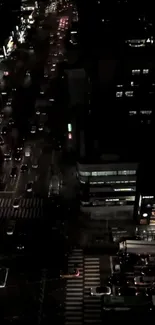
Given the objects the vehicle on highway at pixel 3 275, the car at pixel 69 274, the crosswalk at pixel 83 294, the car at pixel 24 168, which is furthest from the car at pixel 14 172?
the car at pixel 69 274

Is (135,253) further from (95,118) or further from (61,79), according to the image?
(61,79)

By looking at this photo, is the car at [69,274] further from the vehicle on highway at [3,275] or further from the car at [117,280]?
the vehicle on highway at [3,275]

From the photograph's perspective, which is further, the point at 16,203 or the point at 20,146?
the point at 20,146

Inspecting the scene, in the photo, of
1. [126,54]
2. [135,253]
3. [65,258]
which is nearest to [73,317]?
[65,258]

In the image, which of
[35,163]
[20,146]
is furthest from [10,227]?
[20,146]

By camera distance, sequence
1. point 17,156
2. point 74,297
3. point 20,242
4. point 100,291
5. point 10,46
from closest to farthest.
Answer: point 74,297 → point 100,291 → point 20,242 → point 17,156 → point 10,46

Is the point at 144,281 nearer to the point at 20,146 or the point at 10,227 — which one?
the point at 10,227

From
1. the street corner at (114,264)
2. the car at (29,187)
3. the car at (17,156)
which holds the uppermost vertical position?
the car at (17,156)
